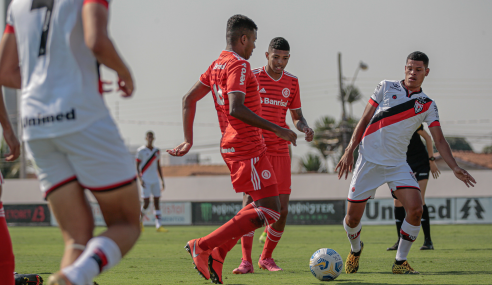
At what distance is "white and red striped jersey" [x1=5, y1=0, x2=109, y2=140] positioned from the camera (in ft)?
9.52

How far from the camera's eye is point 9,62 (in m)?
3.38

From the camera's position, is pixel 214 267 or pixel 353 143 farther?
pixel 353 143

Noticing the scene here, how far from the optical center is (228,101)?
5.07 metres

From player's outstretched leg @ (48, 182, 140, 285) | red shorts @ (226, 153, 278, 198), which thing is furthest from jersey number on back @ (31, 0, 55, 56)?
red shorts @ (226, 153, 278, 198)

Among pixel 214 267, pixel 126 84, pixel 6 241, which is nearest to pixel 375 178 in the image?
pixel 214 267

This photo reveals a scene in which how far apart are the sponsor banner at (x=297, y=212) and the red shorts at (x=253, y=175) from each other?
15.0 metres

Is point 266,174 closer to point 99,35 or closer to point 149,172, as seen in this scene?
point 99,35

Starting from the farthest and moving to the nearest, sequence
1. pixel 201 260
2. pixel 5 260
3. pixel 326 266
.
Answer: pixel 326 266, pixel 201 260, pixel 5 260

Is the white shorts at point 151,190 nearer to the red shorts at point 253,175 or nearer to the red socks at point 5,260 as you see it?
the red shorts at point 253,175

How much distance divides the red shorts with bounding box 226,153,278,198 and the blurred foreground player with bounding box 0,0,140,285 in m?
1.98

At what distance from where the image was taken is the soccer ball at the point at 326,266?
5395mm

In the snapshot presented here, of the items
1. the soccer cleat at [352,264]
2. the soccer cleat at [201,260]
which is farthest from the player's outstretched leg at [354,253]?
the soccer cleat at [201,260]

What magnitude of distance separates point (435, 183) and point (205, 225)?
16.2 metres

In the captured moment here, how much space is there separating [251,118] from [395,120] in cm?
235
